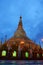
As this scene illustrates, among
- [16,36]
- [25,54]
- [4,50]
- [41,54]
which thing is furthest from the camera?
[16,36]

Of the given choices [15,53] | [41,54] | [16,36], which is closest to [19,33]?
[16,36]

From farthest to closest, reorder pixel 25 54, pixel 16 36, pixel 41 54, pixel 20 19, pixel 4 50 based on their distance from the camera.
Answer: pixel 20 19, pixel 16 36, pixel 41 54, pixel 25 54, pixel 4 50

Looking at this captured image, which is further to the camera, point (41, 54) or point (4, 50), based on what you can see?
point (41, 54)

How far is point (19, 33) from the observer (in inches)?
3804

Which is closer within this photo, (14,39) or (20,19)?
(14,39)

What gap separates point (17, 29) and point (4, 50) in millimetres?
41895

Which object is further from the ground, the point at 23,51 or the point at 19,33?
the point at 19,33

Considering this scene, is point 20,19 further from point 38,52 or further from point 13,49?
point 13,49

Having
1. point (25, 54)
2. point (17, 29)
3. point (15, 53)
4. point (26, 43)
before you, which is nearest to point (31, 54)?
point (25, 54)

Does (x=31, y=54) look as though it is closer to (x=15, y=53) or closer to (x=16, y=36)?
(x=15, y=53)

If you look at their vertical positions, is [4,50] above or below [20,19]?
below

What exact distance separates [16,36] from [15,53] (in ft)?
109

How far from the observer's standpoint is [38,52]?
69.2 m

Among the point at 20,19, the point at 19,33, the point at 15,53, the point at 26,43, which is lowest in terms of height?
the point at 15,53
